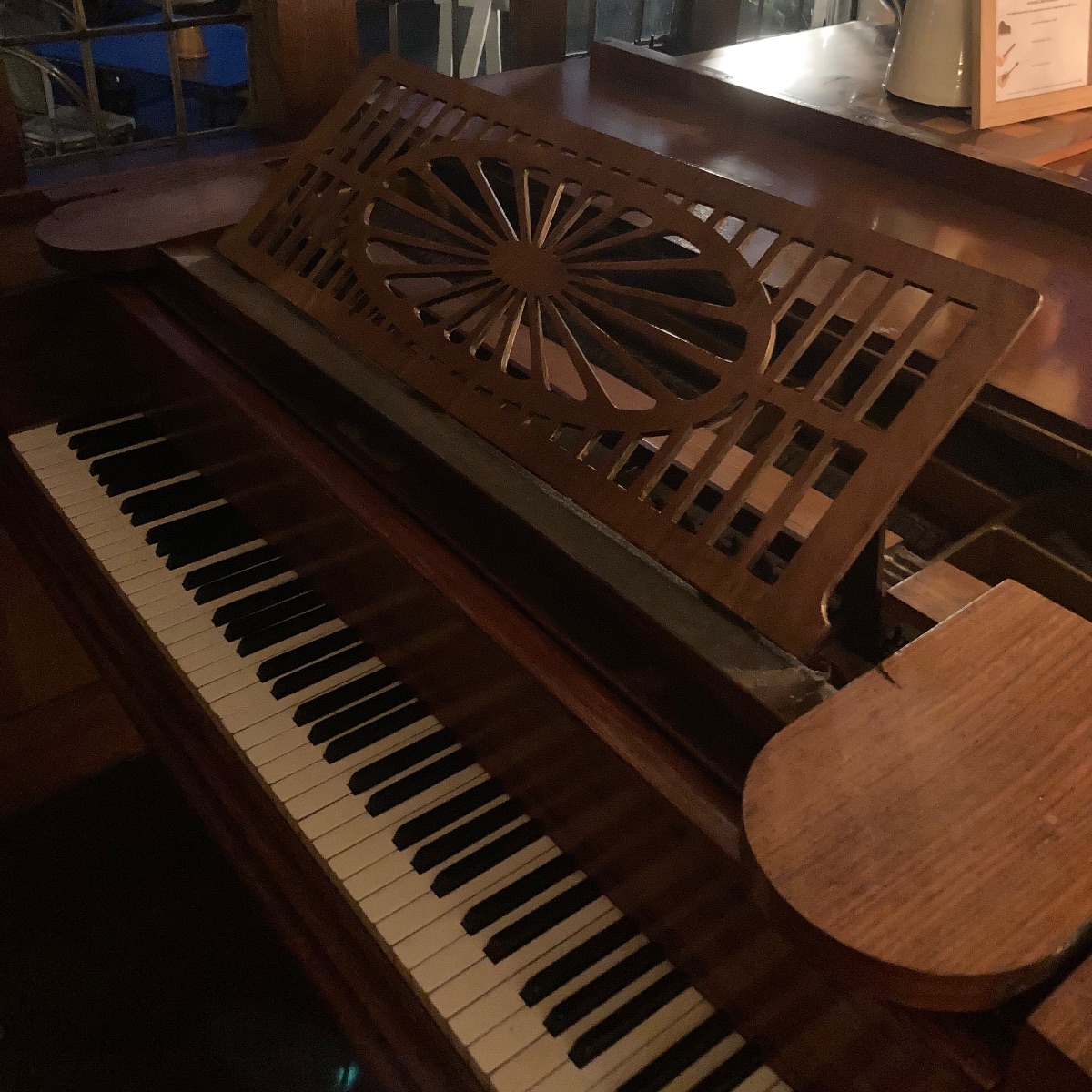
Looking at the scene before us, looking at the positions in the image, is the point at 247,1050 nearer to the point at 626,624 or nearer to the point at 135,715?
the point at 135,715

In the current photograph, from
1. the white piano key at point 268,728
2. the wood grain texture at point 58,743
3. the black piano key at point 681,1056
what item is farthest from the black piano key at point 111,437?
the black piano key at point 681,1056

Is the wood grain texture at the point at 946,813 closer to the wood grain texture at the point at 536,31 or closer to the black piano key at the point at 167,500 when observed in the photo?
the black piano key at the point at 167,500

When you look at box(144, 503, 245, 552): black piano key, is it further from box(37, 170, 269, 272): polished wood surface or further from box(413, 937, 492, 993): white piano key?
box(413, 937, 492, 993): white piano key

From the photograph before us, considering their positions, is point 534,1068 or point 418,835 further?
point 418,835

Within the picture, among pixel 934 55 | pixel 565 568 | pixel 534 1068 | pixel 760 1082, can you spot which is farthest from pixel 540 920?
pixel 934 55

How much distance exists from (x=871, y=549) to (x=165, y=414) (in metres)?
1.21

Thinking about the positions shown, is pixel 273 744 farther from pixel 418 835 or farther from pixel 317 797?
pixel 418 835

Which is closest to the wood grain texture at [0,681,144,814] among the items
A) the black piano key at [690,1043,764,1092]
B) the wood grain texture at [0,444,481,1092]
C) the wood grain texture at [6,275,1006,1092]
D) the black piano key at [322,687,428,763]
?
the wood grain texture at [0,444,481,1092]

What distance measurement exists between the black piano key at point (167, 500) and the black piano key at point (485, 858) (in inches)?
31.4

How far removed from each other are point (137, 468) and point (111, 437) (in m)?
0.11

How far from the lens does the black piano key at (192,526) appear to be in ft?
5.06

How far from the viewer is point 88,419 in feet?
5.91

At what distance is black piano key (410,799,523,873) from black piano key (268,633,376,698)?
11.3 inches

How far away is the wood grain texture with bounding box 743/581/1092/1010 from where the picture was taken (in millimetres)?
619
